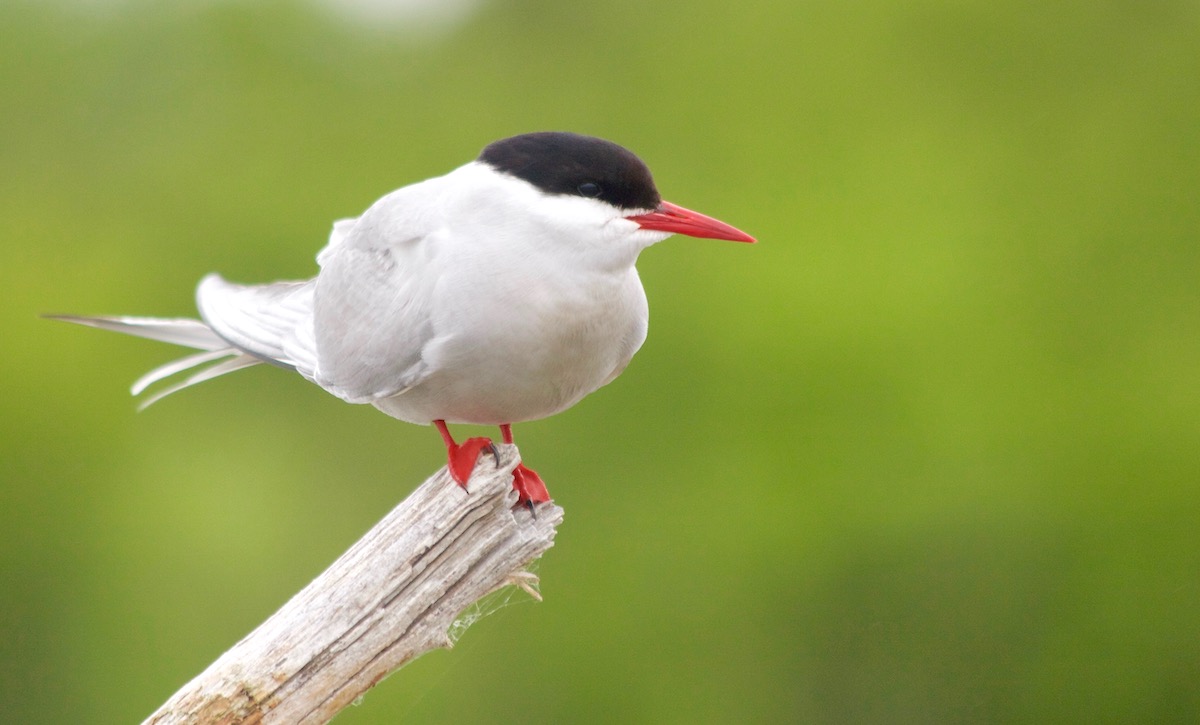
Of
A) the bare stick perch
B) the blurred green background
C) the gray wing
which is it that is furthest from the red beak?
the blurred green background

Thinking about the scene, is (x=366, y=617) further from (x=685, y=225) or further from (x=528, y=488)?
(x=685, y=225)

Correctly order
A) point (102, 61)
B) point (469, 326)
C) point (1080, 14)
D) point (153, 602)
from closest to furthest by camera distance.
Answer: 1. point (469, 326)
2. point (153, 602)
3. point (1080, 14)
4. point (102, 61)

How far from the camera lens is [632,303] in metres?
3.02

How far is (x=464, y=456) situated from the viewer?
3.06 metres

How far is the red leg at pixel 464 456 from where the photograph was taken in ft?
9.91

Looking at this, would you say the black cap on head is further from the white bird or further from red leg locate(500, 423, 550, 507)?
red leg locate(500, 423, 550, 507)

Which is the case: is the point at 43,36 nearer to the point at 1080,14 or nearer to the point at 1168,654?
the point at 1080,14

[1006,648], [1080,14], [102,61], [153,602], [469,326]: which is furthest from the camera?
[102,61]

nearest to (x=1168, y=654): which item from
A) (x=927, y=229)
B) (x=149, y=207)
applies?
(x=927, y=229)

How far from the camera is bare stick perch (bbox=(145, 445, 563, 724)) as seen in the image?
2932 millimetres

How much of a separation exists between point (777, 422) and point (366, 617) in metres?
5.94

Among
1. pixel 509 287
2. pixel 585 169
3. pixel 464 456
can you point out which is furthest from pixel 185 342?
pixel 585 169

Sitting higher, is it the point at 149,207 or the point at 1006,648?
the point at 149,207

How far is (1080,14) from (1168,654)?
4.83 m
